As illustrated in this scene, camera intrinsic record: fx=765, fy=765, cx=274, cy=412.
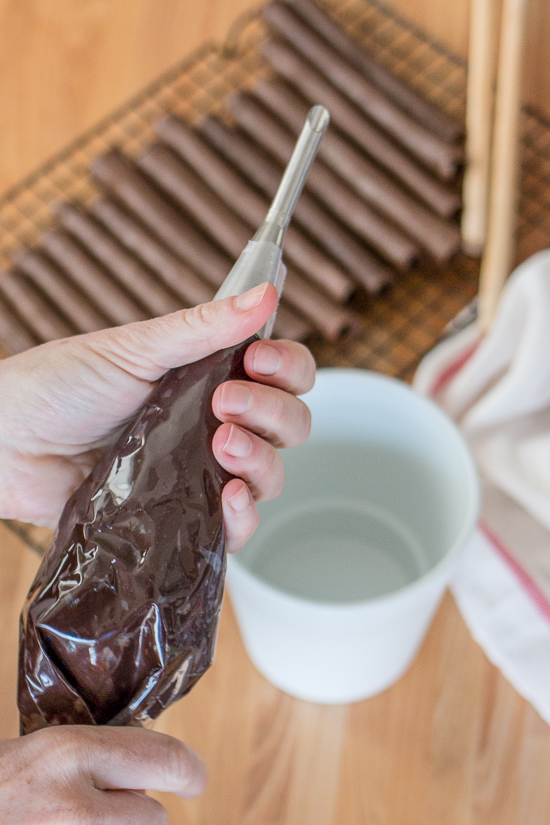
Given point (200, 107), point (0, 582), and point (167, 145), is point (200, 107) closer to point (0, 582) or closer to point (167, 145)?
point (167, 145)

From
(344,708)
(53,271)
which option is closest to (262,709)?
(344,708)

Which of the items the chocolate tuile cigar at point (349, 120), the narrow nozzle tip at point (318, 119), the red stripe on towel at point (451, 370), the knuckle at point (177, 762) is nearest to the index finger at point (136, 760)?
the knuckle at point (177, 762)

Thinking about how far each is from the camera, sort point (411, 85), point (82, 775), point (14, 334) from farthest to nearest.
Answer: point (411, 85), point (14, 334), point (82, 775)

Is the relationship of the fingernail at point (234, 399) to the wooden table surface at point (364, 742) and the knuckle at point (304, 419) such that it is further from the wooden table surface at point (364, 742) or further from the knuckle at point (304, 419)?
the wooden table surface at point (364, 742)

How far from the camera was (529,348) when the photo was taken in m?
0.53

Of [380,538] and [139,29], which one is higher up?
[139,29]

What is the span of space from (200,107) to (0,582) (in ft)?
1.66

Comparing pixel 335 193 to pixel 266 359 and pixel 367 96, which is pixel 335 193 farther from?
pixel 266 359

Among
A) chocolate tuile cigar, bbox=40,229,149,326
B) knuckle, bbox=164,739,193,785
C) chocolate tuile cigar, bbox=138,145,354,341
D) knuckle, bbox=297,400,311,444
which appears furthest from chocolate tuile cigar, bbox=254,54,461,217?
knuckle, bbox=164,739,193,785

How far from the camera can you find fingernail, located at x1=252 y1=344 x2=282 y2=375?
13.3 inches

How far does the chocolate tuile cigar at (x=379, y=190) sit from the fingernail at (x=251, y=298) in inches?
14.3

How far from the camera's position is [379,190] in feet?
2.17

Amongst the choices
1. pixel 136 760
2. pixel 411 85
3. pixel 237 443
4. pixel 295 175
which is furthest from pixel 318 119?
pixel 411 85

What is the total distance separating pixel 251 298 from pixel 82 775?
0.20 metres
